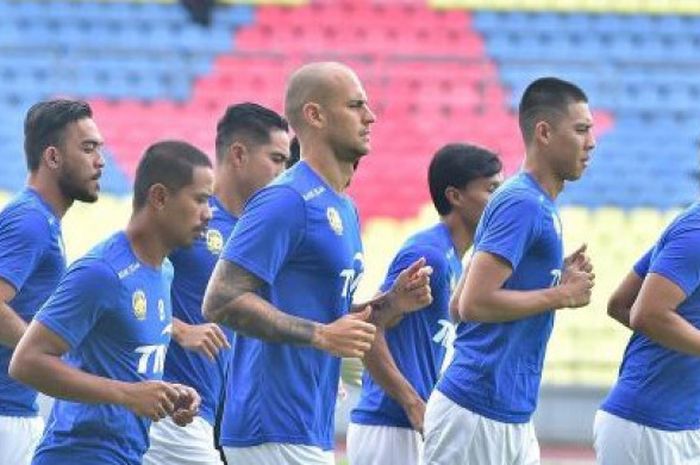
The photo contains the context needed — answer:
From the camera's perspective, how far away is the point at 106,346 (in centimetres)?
634

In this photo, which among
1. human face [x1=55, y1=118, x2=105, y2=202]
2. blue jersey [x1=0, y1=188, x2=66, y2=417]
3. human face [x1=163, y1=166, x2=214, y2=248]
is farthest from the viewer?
human face [x1=55, y1=118, x2=105, y2=202]

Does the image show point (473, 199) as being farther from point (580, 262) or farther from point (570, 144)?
point (580, 262)

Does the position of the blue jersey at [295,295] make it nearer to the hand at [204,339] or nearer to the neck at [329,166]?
the neck at [329,166]

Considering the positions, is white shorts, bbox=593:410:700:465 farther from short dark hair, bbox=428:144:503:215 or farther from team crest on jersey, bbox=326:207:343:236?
team crest on jersey, bbox=326:207:343:236

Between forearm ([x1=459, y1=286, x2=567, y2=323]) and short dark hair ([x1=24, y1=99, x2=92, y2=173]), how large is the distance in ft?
6.60

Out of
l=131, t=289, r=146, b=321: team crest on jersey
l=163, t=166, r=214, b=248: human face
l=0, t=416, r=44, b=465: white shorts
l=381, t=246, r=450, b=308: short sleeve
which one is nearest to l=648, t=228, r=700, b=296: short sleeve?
l=381, t=246, r=450, b=308: short sleeve

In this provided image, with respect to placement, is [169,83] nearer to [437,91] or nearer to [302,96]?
[437,91]

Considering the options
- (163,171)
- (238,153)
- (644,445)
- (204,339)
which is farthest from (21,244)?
(644,445)

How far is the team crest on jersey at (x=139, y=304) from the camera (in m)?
6.37

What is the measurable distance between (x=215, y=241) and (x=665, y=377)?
2289mm

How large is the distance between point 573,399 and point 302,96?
10.9m

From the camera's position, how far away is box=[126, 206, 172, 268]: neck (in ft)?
21.5

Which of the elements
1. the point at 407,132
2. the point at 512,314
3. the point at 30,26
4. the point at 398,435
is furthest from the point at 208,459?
the point at 30,26

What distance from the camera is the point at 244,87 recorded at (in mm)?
Answer: 20438
